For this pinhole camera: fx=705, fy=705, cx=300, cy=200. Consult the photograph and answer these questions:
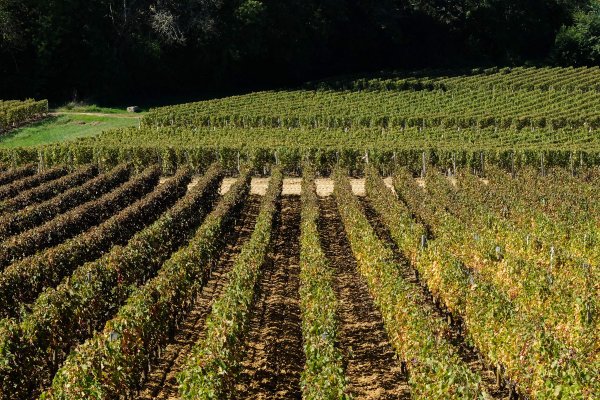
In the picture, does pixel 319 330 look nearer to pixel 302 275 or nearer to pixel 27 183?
pixel 302 275

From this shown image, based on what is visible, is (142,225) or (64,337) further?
(142,225)

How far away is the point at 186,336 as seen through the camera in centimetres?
1723

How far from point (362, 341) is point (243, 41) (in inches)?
2262

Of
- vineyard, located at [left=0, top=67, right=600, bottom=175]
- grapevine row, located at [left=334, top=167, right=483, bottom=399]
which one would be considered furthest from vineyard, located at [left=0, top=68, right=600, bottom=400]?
vineyard, located at [left=0, top=67, right=600, bottom=175]

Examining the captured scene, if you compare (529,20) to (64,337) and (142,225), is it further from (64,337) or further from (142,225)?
(64,337)

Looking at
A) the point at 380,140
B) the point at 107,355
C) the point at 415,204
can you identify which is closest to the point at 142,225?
the point at 415,204

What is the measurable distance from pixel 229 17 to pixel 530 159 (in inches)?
1543

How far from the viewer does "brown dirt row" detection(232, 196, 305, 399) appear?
14375 millimetres

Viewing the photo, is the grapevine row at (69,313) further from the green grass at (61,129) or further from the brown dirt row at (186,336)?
the green grass at (61,129)

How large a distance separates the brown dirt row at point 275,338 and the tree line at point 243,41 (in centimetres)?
4668

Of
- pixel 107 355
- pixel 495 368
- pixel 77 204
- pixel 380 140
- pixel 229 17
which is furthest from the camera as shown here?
pixel 229 17

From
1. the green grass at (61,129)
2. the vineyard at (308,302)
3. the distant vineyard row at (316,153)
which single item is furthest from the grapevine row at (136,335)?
the green grass at (61,129)

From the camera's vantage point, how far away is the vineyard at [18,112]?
53156 mm

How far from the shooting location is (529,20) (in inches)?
3853
